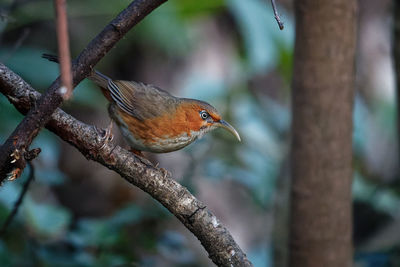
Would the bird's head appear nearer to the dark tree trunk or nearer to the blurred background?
the blurred background

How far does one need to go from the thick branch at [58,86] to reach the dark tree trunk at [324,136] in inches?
53.5

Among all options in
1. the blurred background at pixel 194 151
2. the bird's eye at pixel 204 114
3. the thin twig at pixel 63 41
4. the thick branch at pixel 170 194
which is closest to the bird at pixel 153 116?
the bird's eye at pixel 204 114

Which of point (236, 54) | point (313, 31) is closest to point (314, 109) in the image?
point (313, 31)

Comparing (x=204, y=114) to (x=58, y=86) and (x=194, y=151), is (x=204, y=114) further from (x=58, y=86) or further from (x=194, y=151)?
(x=58, y=86)

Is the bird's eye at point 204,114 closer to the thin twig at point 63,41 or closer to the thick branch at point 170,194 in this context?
the thick branch at point 170,194

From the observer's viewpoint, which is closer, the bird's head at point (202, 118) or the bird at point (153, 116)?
the bird at point (153, 116)

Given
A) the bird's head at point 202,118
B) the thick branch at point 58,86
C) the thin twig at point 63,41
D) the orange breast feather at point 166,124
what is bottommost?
the thin twig at point 63,41

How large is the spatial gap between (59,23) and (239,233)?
570cm

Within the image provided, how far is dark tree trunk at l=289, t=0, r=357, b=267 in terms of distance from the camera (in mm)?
2951

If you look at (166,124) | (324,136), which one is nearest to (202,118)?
(166,124)

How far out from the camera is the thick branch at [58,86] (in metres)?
1.79

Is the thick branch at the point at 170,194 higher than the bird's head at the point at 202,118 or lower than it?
lower

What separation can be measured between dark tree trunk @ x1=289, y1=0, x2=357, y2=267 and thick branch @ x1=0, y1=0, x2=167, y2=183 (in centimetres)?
136

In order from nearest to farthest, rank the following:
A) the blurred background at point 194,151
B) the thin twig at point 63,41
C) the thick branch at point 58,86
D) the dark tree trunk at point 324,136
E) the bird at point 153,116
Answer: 1. the thin twig at point 63,41
2. the thick branch at point 58,86
3. the dark tree trunk at point 324,136
4. the bird at point 153,116
5. the blurred background at point 194,151
